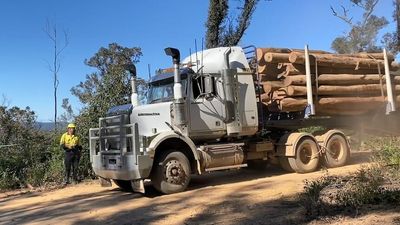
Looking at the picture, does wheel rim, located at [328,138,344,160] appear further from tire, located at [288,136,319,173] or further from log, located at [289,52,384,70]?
log, located at [289,52,384,70]

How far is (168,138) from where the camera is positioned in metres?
11.4

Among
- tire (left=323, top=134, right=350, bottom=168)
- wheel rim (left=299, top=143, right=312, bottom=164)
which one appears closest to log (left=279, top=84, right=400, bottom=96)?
tire (left=323, top=134, right=350, bottom=168)

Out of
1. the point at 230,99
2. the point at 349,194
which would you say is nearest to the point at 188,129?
the point at 230,99

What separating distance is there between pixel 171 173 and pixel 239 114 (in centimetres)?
255

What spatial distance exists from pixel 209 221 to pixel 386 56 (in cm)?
1006

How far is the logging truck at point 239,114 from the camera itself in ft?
37.4

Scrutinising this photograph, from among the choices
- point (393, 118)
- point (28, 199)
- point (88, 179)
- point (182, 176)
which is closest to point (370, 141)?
point (393, 118)

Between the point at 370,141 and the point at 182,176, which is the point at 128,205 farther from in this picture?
the point at 370,141

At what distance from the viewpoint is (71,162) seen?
15.1 metres

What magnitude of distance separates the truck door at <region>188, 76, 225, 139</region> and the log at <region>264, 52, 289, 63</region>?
193cm

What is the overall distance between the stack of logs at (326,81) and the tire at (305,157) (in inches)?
36.9

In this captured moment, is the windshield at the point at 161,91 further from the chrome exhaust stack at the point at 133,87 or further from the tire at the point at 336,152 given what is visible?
the tire at the point at 336,152

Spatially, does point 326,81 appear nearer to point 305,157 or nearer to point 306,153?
point 306,153

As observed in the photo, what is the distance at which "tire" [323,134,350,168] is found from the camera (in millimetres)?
14562
